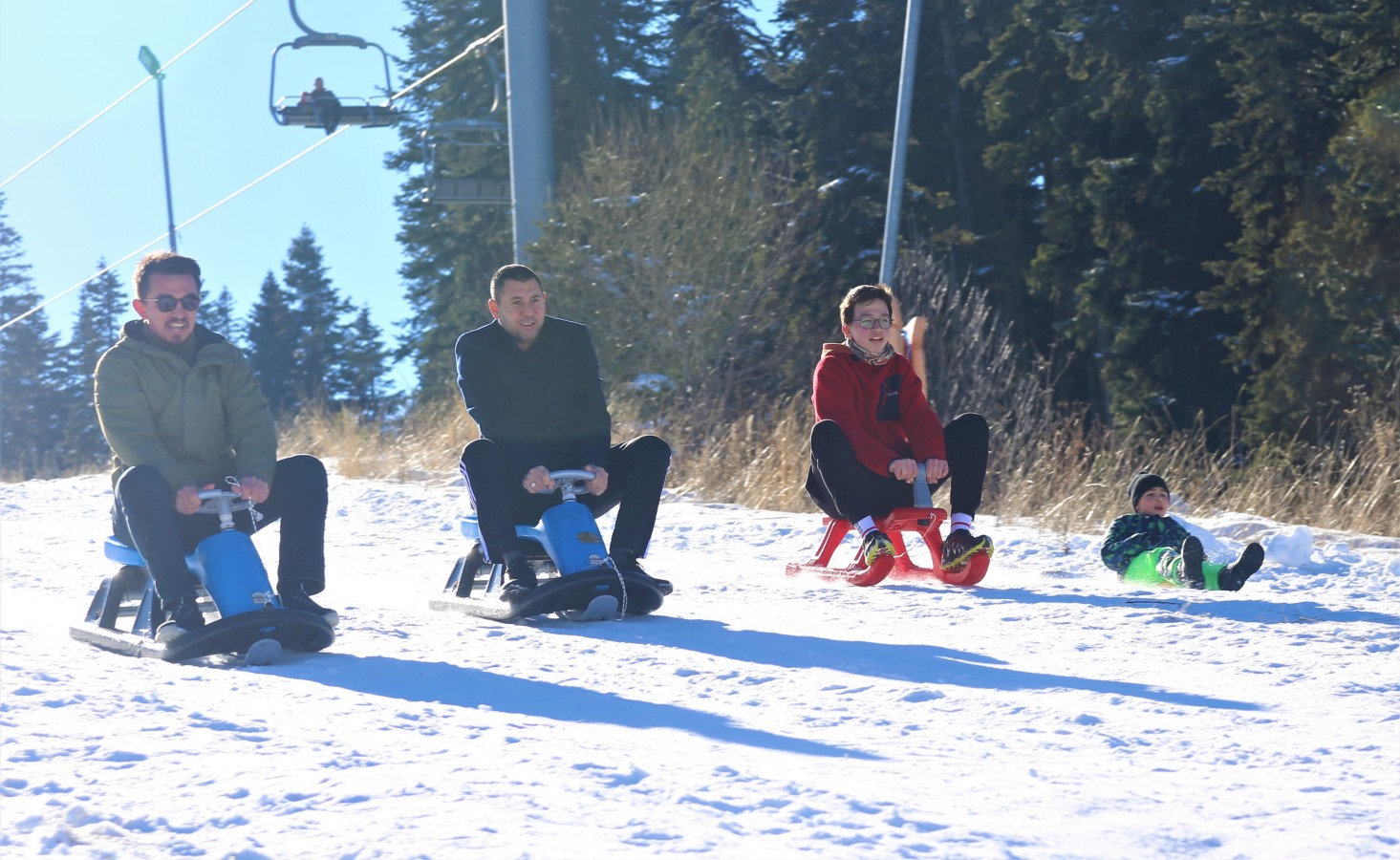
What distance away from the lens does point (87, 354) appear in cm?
6456

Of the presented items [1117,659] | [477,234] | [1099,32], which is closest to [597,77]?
[477,234]

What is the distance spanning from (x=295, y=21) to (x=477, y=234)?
2307 cm

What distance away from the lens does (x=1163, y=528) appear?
658 cm

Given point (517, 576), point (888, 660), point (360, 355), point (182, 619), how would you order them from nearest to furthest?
point (888, 660)
point (182, 619)
point (517, 576)
point (360, 355)

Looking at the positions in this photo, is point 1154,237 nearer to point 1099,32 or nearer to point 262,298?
point 1099,32

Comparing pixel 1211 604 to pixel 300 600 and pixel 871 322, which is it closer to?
pixel 871 322

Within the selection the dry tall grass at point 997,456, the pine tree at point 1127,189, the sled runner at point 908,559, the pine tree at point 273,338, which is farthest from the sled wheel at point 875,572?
the pine tree at point 273,338

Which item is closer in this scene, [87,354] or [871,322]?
[871,322]

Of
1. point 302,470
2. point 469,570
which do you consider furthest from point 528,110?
point 302,470

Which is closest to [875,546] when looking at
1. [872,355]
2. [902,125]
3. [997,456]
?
[872,355]

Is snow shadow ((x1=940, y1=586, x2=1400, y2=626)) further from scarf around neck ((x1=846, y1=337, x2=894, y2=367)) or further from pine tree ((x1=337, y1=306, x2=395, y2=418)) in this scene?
pine tree ((x1=337, y1=306, x2=395, y2=418))

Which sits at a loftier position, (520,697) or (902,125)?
(902,125)

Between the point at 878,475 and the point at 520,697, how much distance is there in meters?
2.58

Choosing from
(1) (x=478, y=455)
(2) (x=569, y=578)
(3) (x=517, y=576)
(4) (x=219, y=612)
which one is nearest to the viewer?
(4) (x=219, y=612)
